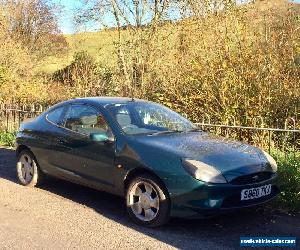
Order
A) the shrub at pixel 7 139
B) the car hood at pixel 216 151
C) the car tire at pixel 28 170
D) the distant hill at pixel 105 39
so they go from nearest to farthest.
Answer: the car hood at pixel 216 151, the car tire at pixel 28 170, the distant hill at pixel 105 39, the shrub at pixel 7 139

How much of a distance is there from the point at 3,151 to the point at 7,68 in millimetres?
6620

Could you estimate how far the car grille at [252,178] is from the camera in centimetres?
534

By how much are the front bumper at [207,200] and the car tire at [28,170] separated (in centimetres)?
289

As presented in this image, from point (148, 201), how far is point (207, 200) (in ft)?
2.52

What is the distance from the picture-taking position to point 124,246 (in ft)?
16.3

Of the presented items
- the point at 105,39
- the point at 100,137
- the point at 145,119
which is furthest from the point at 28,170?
the point at 105,39

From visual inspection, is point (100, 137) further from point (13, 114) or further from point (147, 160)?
point (13, 114)

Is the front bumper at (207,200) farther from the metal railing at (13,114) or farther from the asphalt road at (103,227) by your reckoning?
the metal railing at (13,114)

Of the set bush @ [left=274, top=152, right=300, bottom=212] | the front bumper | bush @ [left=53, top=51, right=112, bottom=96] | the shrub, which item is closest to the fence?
bush @ [left=274, top=152, right=300, bottom=212]

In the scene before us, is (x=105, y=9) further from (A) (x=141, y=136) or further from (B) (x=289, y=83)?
(A) (x=141, y=136)

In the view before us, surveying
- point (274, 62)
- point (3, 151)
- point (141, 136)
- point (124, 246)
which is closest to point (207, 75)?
point (274, 62)

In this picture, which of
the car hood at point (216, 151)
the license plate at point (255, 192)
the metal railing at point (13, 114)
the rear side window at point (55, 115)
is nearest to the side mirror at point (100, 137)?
the car hood at point (216, 151)

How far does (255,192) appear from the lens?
5473mm

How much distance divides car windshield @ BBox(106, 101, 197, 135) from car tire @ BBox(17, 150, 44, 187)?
68.7 inches
